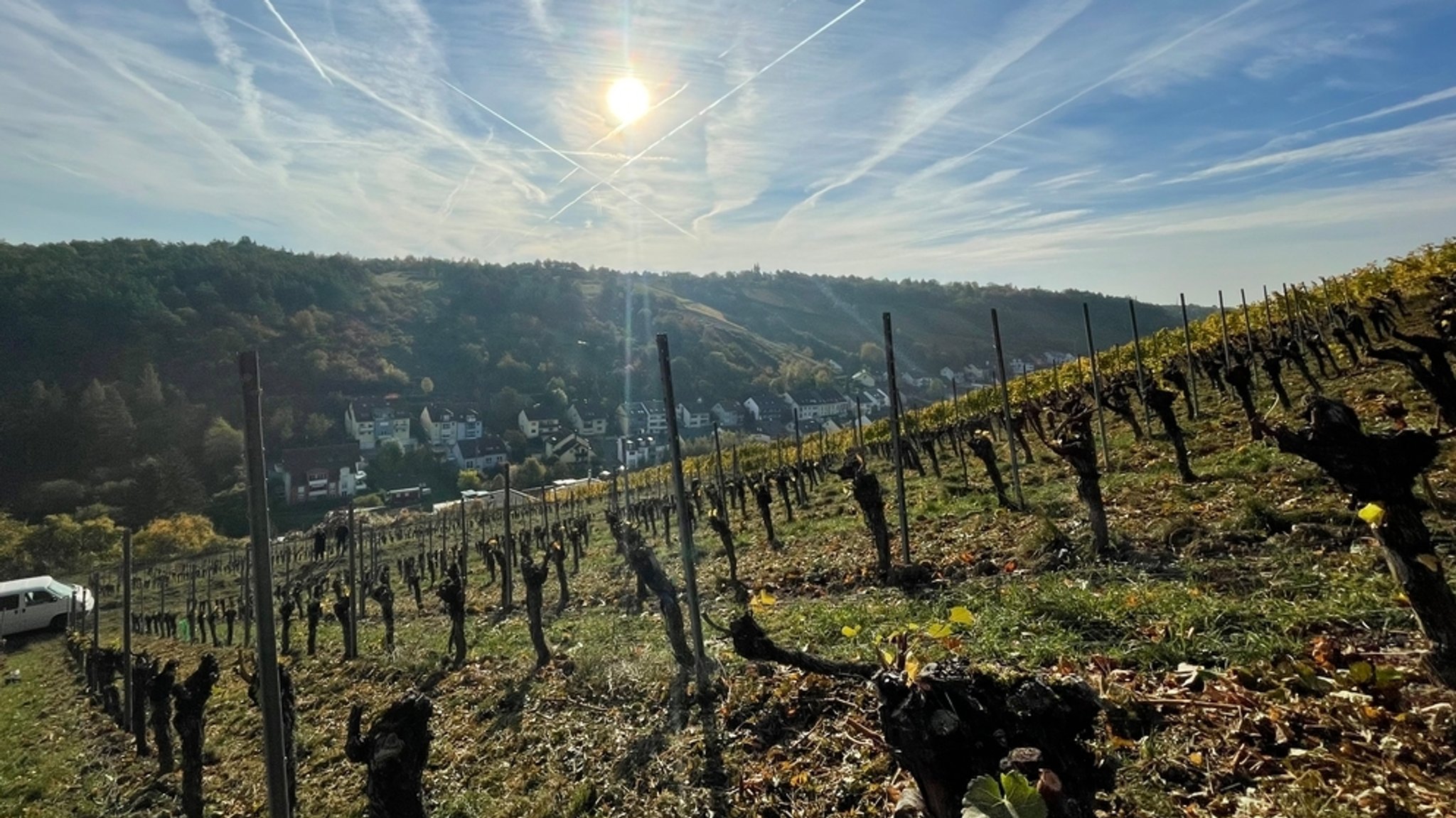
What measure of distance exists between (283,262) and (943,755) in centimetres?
15929

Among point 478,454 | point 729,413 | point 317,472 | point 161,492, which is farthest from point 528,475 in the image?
point 729,413

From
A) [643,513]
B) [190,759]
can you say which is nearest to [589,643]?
[190,759]

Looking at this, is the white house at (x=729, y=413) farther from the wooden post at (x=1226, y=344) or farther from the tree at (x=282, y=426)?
the wooden post at (x=1226, y=344)

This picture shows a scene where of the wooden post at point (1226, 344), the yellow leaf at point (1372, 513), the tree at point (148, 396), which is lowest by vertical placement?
the yellow leaf at point (1372, 513)

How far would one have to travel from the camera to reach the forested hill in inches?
3145

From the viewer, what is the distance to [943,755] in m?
2.99

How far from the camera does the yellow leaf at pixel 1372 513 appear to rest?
10.6 ft

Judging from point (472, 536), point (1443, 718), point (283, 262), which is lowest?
point (472, 536)

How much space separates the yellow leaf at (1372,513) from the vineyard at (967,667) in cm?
12

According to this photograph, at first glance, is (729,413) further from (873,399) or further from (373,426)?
(373,426)

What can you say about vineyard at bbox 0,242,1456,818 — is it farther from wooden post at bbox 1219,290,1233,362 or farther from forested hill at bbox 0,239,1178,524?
forested hill at bbox 0,239,1178,524

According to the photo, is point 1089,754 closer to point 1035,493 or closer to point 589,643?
point 589,643

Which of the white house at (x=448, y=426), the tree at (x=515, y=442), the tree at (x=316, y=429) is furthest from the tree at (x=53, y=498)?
the tree at (x=515, y=442)

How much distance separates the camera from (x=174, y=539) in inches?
2367
